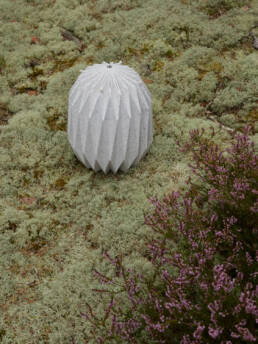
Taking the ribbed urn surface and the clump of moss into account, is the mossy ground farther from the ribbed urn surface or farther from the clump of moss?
the ribbed urn surface

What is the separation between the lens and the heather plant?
226cm

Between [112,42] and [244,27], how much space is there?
259 cm

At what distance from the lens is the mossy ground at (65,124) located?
11.5ft

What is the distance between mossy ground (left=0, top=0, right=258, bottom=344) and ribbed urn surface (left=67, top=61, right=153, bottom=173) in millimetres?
477

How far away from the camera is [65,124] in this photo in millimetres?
5117

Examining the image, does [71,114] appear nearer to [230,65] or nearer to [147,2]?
[230,65]

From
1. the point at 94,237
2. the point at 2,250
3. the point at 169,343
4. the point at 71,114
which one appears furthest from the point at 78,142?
the point at 169,343

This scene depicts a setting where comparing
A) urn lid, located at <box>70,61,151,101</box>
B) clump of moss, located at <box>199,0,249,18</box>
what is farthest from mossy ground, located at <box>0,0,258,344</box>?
urn lid, located at <box>70,61,151,101</box>

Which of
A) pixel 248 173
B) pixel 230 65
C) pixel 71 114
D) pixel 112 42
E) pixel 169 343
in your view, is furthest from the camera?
pixel 112 42

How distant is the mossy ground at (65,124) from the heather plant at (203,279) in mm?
476

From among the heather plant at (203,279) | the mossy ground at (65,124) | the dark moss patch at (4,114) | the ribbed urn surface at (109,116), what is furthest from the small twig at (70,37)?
the heather plant at (203,279)

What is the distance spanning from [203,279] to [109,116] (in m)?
2.11

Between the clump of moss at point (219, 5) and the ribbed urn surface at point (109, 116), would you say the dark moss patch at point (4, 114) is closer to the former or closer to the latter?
the ribbed urn surface at point (109, 116)

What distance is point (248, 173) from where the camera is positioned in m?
3.13
